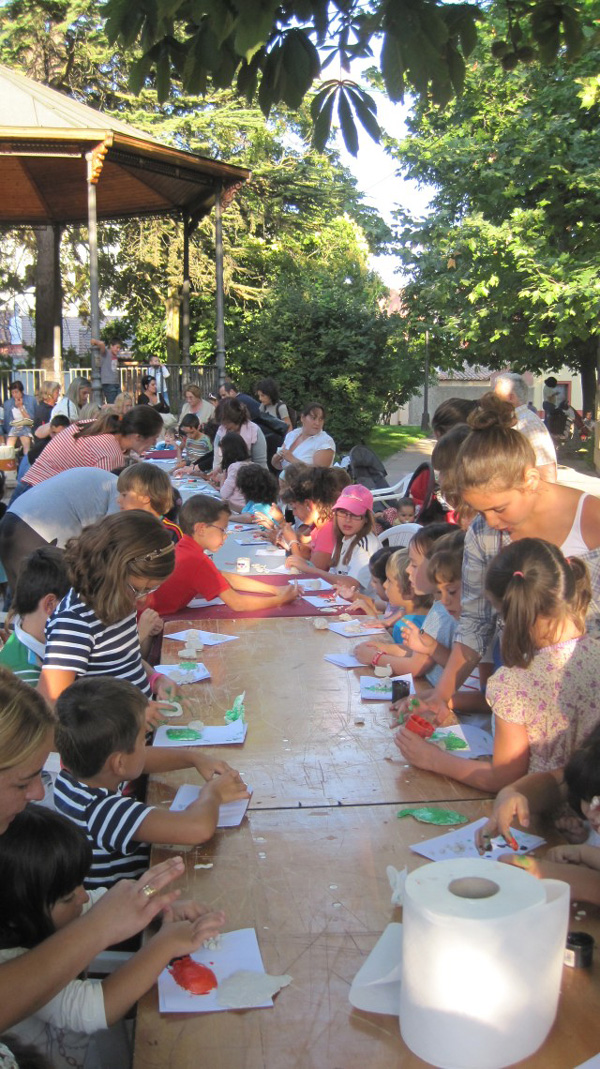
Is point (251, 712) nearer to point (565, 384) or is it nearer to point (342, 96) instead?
point (342, 96)

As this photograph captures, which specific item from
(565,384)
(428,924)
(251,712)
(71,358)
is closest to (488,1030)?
(428,924)

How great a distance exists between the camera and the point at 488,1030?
145cm

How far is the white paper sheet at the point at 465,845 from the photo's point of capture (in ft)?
7.10

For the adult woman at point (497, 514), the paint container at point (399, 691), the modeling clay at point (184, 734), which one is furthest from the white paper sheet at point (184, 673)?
the adult woman at point (497, 514)

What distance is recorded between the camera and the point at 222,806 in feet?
8.07

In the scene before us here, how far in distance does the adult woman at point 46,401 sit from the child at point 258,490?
21.3 ft

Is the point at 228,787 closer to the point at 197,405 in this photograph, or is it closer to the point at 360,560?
the point at 360,560

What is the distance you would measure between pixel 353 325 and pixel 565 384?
2340cm

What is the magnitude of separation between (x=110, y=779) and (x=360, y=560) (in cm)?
343

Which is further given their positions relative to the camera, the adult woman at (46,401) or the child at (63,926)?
the adult woman at (46,401)

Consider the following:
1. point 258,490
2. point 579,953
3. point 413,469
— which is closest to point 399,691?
point 579,953

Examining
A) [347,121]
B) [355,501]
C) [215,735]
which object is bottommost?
[215,735]

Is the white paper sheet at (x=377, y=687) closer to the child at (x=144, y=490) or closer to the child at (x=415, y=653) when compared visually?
the child at (x=415, y=653)

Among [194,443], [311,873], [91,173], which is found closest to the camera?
[311,873]
